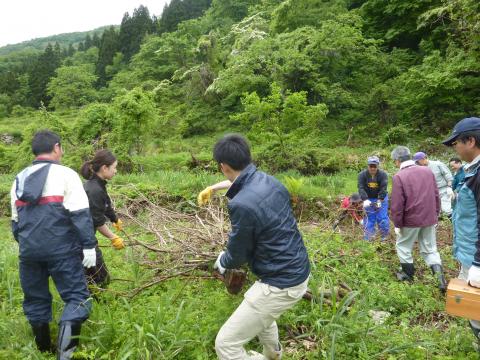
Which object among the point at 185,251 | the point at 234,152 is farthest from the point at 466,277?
the point at 185,251

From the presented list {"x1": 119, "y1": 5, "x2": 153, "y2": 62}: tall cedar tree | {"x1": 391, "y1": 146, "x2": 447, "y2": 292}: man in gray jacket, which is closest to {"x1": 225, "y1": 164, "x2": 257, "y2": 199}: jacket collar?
{"x1": 391, "y1": 146, "x2": 447, "y2": 292}: man in gray jacket

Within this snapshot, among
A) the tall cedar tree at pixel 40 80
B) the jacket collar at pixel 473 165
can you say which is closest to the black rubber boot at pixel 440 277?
the jacket collar at pixel 473 165

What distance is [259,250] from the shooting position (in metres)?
2.47

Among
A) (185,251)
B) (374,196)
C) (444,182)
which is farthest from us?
(444,182)

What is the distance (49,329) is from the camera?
10.8 feet

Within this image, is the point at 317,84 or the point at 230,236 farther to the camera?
the point at 317,84

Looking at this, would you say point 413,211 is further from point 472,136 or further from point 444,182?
point 444,182

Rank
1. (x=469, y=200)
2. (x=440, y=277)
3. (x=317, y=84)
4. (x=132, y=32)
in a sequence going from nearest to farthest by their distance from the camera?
(x=469, y=200)
(x=440, y=277)
(x=317, y=84)
(x=132, y=32)

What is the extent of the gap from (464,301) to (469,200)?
0.70m

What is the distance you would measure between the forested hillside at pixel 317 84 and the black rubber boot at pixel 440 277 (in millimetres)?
7128

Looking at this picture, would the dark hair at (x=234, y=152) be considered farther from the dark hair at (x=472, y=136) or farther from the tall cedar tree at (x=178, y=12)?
the tall cedar tree at (x=178, y=12)

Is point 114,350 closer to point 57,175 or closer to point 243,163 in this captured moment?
point 57,175

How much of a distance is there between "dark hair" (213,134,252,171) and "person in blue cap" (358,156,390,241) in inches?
163

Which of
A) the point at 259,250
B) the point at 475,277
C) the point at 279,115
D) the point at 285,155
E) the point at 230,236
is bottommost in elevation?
the point at 285,155
